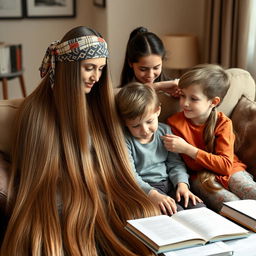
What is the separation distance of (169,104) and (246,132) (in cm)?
41

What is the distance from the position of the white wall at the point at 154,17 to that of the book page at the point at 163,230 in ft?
8.10

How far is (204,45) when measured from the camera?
12.8 feet

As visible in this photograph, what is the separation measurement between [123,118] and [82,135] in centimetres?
22

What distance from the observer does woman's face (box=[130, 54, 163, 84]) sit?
2.54 metres

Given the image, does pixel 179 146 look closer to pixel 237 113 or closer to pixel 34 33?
pixel 237 113

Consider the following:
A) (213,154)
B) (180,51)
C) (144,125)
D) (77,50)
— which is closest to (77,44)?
(77,50)

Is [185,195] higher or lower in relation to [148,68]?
lower

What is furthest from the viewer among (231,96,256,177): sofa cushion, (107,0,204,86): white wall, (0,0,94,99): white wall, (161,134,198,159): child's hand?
(0,0,94,99): white wall

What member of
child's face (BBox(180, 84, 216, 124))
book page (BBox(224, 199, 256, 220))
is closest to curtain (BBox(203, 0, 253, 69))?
child's face (BBox(180, 84, 216, 124))

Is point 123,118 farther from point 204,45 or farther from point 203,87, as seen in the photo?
point 204,45

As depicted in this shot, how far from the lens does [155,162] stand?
225cm

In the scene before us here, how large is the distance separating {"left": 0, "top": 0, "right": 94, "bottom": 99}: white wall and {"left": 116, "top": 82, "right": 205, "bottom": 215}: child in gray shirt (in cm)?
277

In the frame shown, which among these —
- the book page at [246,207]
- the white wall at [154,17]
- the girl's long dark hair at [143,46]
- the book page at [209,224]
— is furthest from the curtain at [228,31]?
the book page at [209,224]

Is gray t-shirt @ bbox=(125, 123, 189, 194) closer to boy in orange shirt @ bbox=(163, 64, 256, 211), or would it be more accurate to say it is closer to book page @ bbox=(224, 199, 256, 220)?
boy in orange shirt @ bbox=(163, 64, 256, 211)
